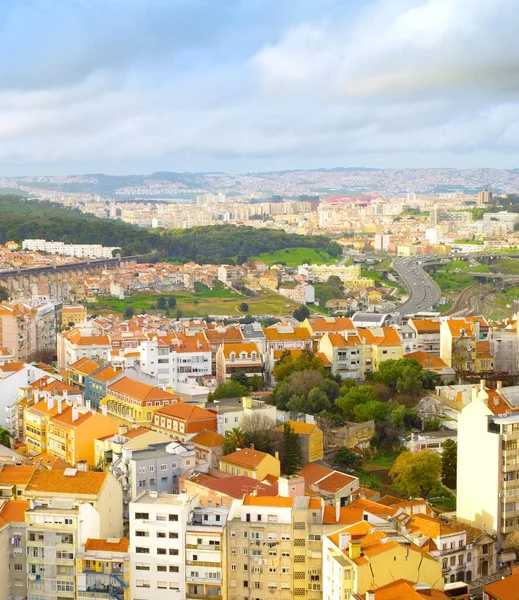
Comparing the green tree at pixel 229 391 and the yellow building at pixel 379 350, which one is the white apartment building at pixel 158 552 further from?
the yellow building at pixel 379 350

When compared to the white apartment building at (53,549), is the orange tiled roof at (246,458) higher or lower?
higher

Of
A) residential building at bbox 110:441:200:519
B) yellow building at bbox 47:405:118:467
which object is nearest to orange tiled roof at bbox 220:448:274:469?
residential building at bbox 110:441:200:519

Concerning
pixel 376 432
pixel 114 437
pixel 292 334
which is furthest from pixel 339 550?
pixel 292 334

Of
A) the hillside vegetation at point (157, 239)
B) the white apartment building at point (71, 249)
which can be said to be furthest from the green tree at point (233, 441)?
the white apartment building at point (71, 249)

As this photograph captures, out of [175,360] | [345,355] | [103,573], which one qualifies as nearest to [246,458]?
[103,573]

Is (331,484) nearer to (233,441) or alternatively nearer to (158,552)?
(233,441)
